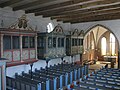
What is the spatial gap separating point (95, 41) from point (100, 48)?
1.57 metres

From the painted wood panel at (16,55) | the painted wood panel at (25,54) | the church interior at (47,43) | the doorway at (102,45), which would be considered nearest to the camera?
the church interior at (47,43)

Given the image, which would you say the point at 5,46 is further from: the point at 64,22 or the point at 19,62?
the point at 64,22

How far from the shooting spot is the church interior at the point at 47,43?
8547 millimetres

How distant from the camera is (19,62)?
372 inches

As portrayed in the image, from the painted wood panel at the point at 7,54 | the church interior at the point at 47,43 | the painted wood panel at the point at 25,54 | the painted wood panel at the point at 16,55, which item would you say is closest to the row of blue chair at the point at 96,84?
the church interior at the point at 47,43

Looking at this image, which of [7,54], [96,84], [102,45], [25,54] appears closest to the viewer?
[96,84]

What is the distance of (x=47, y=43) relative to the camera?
1184 cm

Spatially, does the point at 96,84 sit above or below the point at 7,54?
below

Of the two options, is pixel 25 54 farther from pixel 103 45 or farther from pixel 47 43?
pixel 103 45

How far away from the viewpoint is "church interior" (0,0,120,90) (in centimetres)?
855

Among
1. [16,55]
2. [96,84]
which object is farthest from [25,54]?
[96,84]

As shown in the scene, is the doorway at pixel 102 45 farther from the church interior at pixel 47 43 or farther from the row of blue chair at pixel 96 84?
the row of blue chair at pixel 96 84

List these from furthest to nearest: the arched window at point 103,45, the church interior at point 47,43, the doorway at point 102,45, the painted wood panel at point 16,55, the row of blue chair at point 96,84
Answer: the arched window at point 103,45, the doorway at point 102,45, the painted wood panel at point 16,55, the church interior at point 47,43, the row of blue chair at point 96,84

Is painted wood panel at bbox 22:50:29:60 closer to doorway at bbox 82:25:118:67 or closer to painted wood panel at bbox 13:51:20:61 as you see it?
painted wood panel at bbox 13:51:20:61
